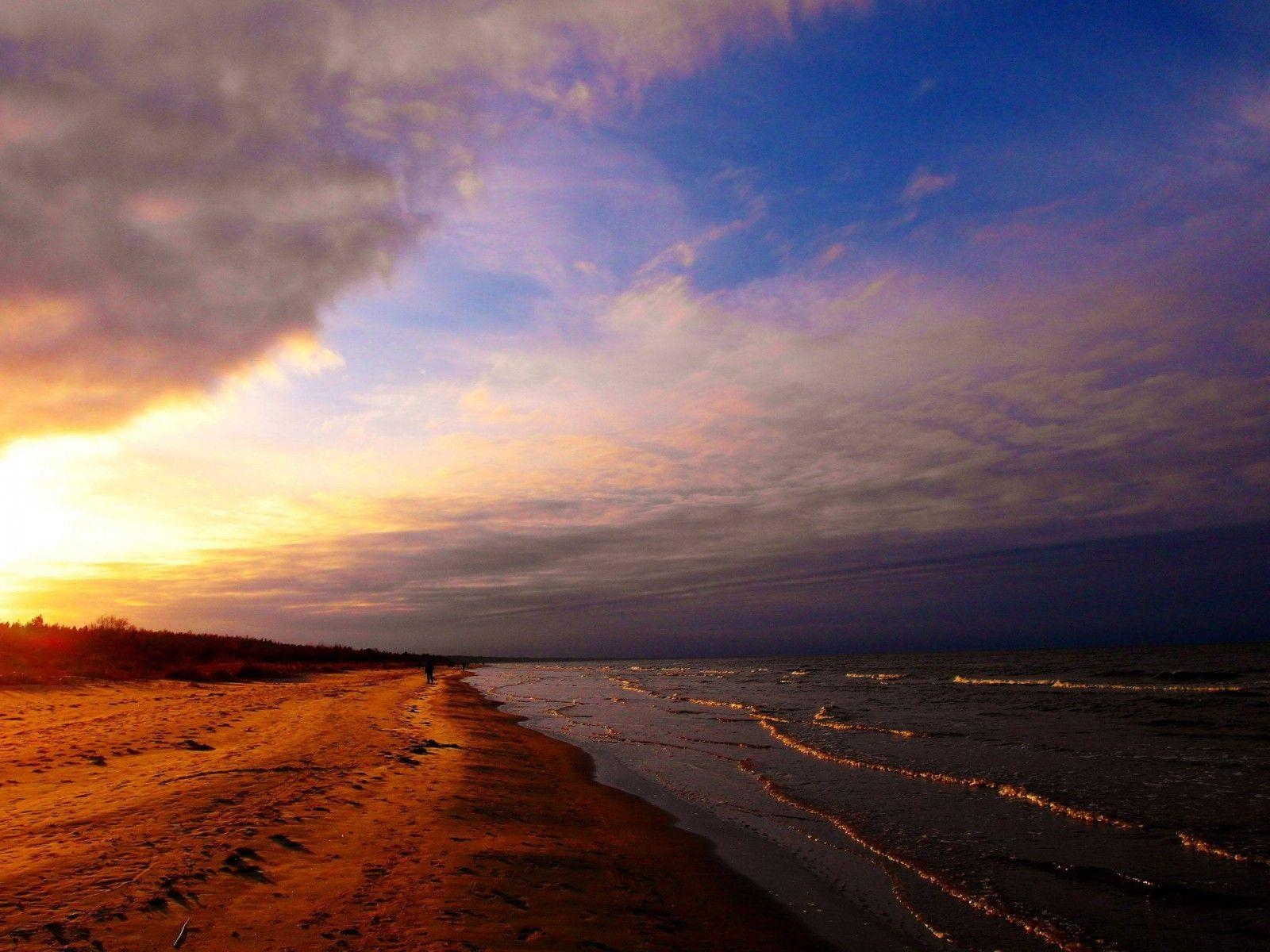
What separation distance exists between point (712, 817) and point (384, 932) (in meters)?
8.17

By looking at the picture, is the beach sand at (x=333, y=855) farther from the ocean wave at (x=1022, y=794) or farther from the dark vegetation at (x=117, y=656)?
the dark vegetation at (x=117, y=656)

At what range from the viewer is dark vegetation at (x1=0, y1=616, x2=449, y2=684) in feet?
108

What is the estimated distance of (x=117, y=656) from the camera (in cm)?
4306

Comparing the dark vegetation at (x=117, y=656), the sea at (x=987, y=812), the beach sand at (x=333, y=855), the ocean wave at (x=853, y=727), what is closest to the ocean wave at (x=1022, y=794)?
the sea at (x=987, y=812)

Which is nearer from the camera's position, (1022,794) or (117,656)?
(1022,794)

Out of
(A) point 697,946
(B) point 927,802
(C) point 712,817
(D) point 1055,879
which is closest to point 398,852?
(A) point 697,946

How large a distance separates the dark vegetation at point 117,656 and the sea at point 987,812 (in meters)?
23.9

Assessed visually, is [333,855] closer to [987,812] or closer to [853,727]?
[987,812]

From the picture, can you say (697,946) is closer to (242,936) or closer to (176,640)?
(242,936)

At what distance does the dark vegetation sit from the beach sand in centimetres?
1992

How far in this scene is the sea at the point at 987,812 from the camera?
320 inches

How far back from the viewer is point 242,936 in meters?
5.77

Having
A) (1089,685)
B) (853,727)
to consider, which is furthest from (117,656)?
(1089,685)

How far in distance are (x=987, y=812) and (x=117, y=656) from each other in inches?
2003
